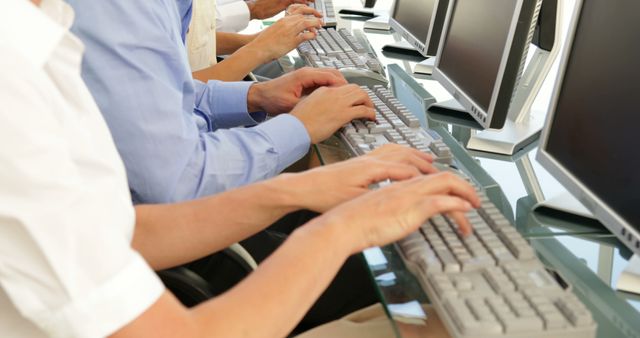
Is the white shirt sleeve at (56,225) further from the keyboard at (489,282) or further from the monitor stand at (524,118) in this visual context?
the monitor stand at (524,118)

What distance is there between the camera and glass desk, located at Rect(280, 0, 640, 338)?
1011 millimetres

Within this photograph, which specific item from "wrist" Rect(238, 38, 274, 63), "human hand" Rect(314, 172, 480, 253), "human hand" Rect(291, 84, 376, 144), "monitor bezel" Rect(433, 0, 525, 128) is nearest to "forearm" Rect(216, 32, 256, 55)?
"wrist" Rect(238, 38, 274, 63)

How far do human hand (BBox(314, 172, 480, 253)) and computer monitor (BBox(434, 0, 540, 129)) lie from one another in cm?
50

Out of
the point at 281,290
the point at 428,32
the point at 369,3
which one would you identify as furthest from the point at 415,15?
the point at 281,290

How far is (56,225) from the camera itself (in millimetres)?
737

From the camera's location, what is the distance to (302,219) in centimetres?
183

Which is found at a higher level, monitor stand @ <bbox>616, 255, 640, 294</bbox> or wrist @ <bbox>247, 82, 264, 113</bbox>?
monitor stand @ <bbox>616, 255, 640, 294</bbox>

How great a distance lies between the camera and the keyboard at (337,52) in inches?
79.5

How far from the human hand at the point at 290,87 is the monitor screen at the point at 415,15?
427mm

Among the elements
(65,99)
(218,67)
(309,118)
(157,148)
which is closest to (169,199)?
(157,148)

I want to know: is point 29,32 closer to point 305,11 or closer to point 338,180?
point 338,180

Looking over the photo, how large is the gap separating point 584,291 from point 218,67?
4.43 ft

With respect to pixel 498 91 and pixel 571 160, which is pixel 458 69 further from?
pixel 571 160

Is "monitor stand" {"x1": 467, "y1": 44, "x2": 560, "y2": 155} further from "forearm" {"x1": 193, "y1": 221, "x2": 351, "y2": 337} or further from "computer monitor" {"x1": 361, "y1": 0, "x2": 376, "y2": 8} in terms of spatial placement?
"computer monitor" {"x1": 361, "y1": 0, "x2": 376, "y2": 8}
